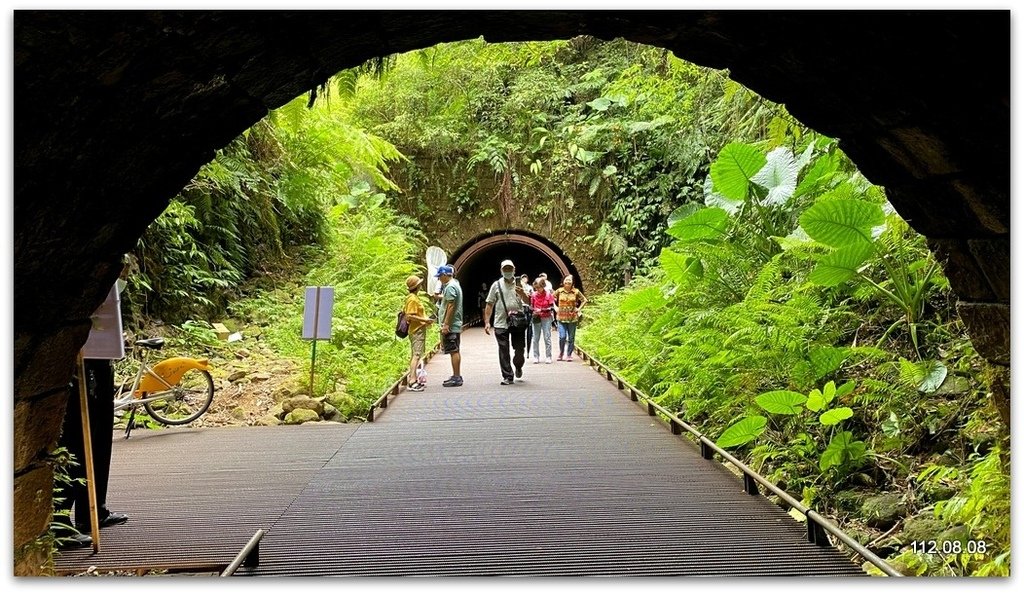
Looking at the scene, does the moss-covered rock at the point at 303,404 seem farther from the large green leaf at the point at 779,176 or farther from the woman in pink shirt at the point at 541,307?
the large green leaf at the point at 779,176

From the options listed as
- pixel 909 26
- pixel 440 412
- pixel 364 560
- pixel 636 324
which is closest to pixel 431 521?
pixel 364 560

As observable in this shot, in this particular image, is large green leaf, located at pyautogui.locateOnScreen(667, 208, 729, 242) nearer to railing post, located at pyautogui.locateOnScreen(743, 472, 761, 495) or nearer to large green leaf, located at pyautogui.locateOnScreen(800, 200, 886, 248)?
large green leaf, located at pyautogui.locateOnScreen(800, 200, 886, 248)

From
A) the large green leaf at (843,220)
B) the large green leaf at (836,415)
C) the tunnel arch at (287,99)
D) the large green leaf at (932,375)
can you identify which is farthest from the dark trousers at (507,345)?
the tunnel arch at (287,99)

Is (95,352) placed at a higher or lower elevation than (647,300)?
lower

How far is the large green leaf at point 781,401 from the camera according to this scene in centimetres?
528

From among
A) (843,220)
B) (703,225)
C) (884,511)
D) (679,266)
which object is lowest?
(884,511)

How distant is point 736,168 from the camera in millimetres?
9000

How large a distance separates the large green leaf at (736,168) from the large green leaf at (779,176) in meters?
0.14

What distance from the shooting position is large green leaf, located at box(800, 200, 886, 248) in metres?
5.87

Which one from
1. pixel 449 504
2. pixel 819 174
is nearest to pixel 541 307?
pixel 819 174

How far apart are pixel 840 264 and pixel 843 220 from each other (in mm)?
449

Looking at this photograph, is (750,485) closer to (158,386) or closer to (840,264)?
(840,264)

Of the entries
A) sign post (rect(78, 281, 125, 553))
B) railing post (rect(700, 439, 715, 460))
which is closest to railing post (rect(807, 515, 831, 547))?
railing post (rect(700, 439, 715, 460))

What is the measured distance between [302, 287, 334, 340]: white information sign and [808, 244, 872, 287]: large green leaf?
5.43 m
